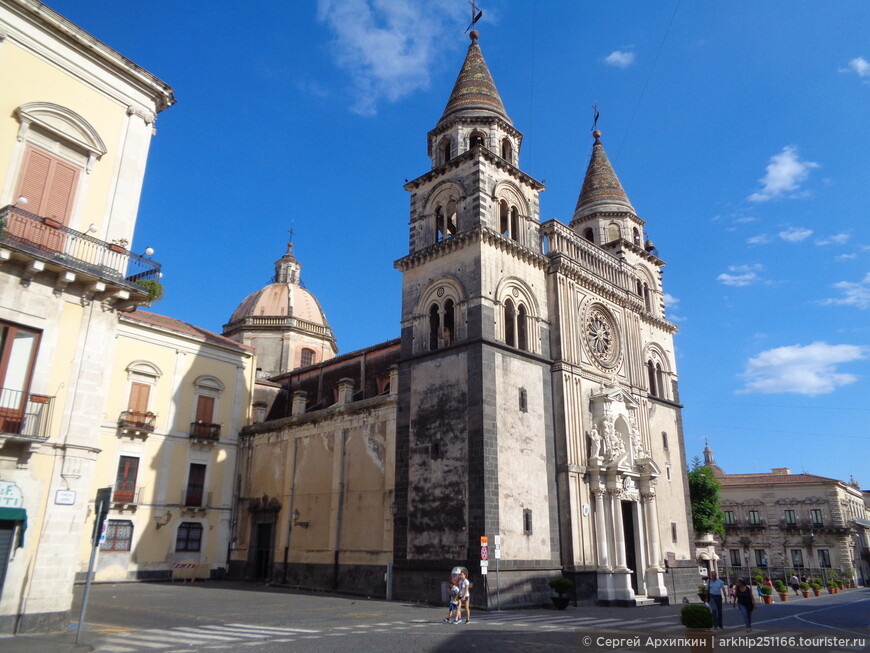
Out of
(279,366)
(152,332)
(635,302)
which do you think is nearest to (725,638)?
(635,302)

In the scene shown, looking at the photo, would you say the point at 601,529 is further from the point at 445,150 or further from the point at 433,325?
the point at 445,150

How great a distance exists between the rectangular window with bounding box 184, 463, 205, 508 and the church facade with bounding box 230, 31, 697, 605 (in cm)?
229

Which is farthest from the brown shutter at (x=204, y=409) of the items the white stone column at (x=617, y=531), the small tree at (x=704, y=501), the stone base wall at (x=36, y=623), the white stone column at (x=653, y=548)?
the small tree at (x=704, y=501)

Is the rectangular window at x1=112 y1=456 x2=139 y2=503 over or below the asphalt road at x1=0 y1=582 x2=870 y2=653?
over

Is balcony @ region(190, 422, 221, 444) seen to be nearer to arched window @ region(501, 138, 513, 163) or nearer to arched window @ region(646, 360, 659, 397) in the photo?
arched window @ region(501, 138, 513, 163)

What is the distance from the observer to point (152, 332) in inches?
1300

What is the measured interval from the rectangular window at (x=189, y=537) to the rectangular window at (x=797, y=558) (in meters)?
54.6

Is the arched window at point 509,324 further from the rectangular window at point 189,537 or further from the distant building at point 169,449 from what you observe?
the rectangular window at point 189,537

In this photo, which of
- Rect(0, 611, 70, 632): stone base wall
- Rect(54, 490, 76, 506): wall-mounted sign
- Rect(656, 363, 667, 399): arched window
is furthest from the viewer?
Rect(656, 363, 667, 399): arched window

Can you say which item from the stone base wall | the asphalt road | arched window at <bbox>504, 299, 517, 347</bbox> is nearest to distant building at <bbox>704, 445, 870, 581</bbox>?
the asphalt road

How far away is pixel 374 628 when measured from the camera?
52.3 feet

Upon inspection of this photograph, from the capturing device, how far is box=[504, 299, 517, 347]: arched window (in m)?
26.6

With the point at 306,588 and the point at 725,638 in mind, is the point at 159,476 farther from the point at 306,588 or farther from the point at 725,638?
the point at 725,638

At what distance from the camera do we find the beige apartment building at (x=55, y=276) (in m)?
12.7
